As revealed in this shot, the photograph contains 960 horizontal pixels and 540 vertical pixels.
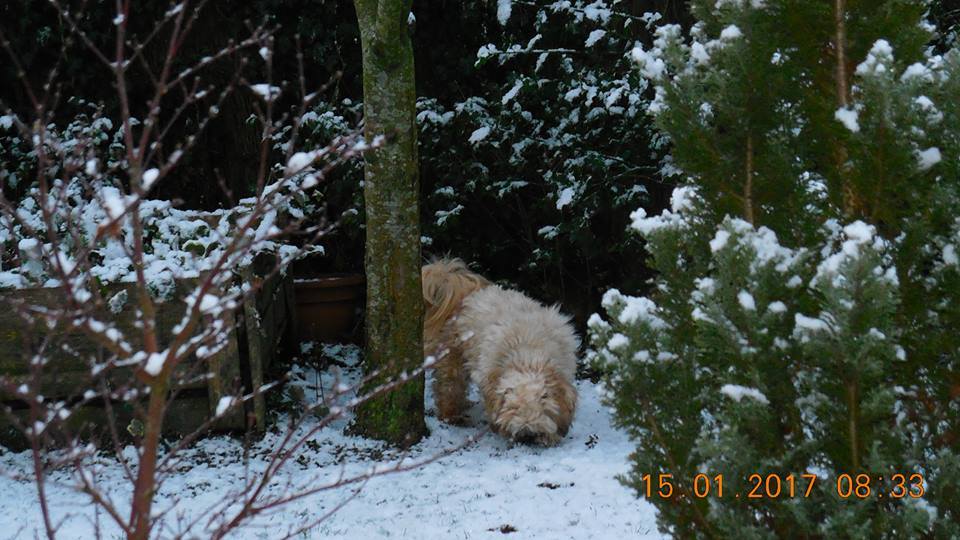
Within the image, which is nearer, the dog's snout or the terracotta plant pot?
the dog's snout

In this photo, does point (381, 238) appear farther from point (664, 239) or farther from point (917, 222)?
point (917, 222)

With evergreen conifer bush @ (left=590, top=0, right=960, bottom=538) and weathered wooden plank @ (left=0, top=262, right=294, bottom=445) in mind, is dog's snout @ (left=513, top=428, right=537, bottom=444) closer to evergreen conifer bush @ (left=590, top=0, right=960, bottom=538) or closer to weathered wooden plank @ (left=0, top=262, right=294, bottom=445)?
weathered wooden plank @ (left=0, top=262, right=294, bottom=445)

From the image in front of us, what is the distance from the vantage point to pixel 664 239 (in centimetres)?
260

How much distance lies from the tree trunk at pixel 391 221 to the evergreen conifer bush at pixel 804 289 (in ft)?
8.90

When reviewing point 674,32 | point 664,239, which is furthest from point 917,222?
point 674,32

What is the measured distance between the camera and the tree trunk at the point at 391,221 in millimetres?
5164

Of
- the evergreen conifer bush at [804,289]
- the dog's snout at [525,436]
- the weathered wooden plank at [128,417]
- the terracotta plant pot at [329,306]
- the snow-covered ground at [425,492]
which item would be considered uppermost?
the evergreen conifer bush at [804,289]

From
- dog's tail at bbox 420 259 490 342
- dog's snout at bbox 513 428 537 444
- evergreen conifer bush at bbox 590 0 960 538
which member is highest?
evergreen conifer bush at bbox 590 0 960 538

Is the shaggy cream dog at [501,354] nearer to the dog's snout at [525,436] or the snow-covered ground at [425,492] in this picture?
the dog's snout at [525,436]

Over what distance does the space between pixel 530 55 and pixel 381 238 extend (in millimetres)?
2852

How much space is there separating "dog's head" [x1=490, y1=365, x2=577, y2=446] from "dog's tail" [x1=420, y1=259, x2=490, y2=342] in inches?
30.3

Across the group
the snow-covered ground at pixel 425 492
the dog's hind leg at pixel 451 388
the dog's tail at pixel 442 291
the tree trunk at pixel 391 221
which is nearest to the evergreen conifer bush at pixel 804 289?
the snow-covered ground at pixel 425 492

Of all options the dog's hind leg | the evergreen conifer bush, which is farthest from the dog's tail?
the evergreen conifer bush

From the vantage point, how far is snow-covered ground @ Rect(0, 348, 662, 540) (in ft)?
14.3
